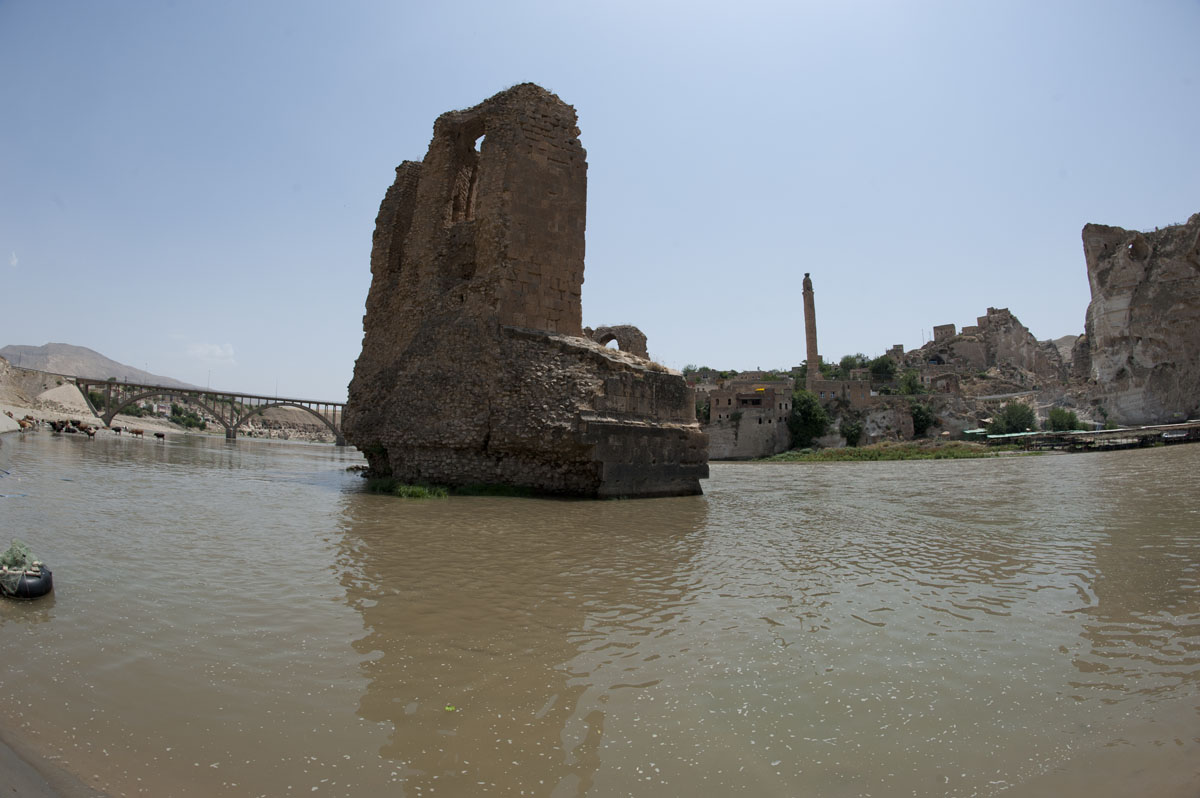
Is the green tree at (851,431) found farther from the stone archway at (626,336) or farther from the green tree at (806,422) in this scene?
the stone archway at (626,336)

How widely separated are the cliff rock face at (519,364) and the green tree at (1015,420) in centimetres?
5408

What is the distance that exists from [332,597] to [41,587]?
5.59 ft

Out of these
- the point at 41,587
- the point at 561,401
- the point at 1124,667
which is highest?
the point at 561,401

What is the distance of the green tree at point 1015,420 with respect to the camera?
55375mm

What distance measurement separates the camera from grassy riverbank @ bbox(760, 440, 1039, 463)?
42.5 m

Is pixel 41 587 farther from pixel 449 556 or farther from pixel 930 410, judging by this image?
pixel 930 410

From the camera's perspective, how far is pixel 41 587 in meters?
3.95

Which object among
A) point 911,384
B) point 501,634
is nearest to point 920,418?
point 911,384

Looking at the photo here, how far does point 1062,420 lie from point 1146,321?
363 inches

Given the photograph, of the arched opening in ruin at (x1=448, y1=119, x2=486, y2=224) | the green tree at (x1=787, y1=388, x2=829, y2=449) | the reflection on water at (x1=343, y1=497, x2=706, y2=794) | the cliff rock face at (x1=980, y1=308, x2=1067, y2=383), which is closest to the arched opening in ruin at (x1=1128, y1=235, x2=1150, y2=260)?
the green tree at (x1=787, y1=388, x2=829, y2=449)

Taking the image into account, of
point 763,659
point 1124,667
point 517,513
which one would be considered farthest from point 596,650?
point 517,513

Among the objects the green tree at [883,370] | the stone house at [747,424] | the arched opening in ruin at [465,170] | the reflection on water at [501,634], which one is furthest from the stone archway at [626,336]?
the green tree at [883,370]

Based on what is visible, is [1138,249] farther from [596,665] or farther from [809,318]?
[596,665]

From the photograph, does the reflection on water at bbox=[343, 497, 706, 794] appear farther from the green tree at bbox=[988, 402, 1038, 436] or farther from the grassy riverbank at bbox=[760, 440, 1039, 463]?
the green tree at bbox=[988, 402, 1038, 436]
